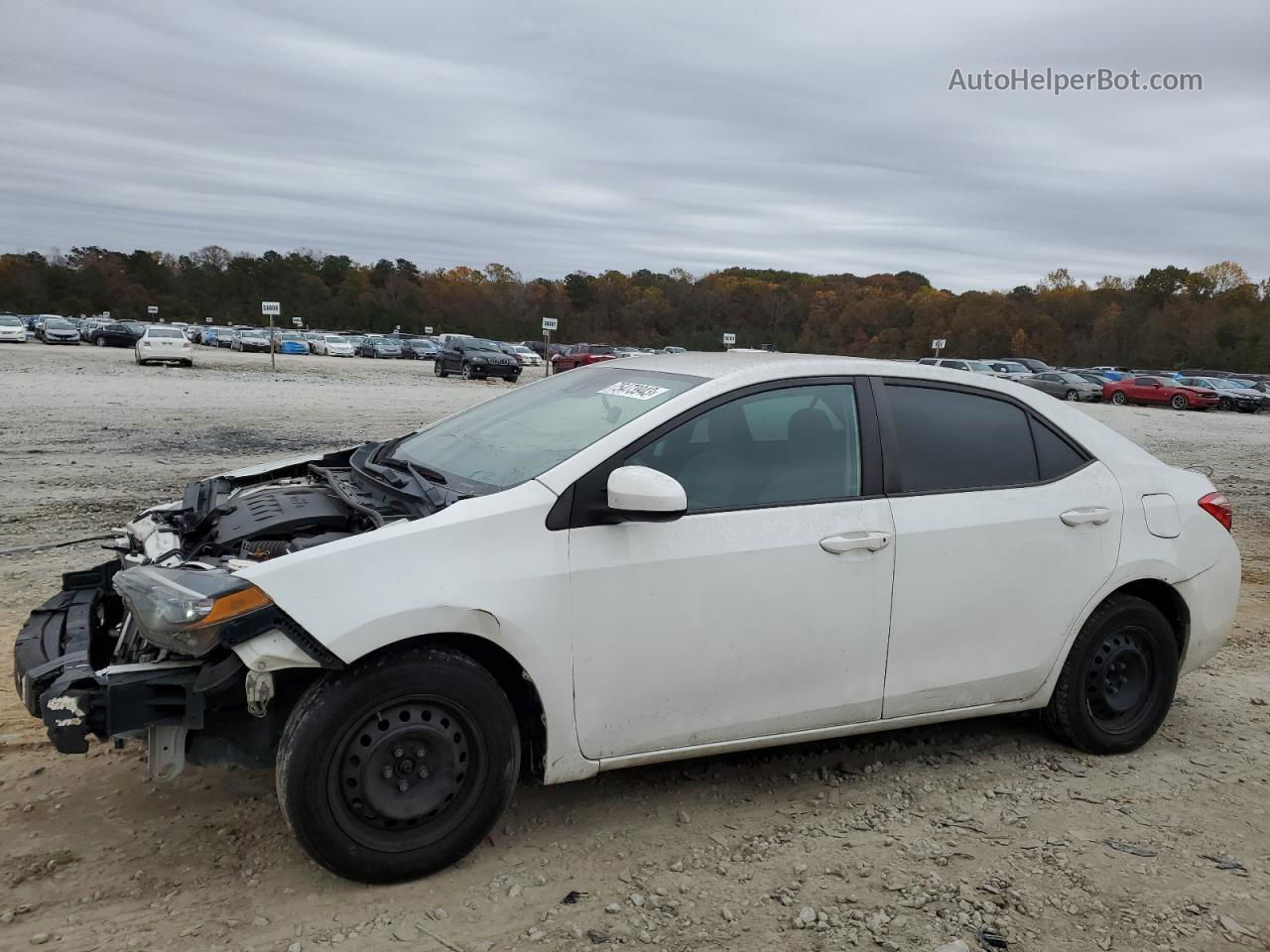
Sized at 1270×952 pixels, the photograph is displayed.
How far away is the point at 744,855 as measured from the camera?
3.44 meters

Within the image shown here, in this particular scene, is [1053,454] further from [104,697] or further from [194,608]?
[104,697]

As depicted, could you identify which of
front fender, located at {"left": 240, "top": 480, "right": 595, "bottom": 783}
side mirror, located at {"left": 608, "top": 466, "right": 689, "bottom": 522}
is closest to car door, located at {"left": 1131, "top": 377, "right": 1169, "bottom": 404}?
side mirror, located at {"left": 608, "top": 466, "right": 689, "bottom": 522}

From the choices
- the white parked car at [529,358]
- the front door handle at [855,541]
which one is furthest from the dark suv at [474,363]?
the front door handle at [855,541]

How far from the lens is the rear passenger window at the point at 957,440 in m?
3.93

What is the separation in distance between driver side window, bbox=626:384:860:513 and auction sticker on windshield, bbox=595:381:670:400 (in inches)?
9.1

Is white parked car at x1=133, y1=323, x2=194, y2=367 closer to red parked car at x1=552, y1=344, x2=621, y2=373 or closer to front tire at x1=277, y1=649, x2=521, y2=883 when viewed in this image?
red parked car at x1=552, y1=344, x2=621, y2=373

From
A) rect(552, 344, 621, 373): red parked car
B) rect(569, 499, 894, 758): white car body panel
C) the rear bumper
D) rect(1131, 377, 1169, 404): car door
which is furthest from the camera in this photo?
rect(552, 344, 621, 373): red parked car

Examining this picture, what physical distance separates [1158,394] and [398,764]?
45055 mm

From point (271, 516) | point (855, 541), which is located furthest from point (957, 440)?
point (271, 516)

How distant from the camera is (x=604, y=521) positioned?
3.28 meters

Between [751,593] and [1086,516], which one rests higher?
[1086,516]

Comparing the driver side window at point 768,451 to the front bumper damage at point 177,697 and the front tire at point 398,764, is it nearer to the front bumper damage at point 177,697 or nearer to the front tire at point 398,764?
the front tire at point 398,764

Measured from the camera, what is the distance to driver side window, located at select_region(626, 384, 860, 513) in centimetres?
353

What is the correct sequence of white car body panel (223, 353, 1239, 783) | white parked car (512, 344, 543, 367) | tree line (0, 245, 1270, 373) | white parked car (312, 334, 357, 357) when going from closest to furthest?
white car body panel (223, 353, 1239, 783)
white parked car (512, 344, 543, 367)
white parked car (312, 334, 357, 357)
tree line (0, 245, 1270, 373)
